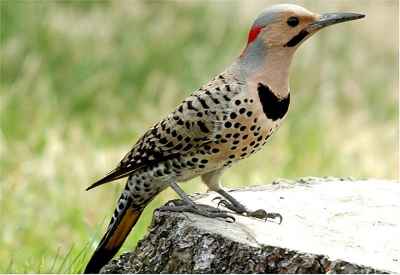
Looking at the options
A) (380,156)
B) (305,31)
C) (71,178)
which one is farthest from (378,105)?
(305,31)

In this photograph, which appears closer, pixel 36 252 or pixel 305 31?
pixel 305 31

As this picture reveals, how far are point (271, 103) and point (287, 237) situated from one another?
55cm

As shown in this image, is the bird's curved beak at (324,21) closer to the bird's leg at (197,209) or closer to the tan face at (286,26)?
the tan face at (286,26)

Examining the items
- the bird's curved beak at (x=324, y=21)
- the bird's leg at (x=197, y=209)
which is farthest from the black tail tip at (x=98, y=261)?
the bird's curved beak at (x=324, y=21)

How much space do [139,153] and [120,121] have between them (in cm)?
352

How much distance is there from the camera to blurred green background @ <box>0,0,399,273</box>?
6.18 metres

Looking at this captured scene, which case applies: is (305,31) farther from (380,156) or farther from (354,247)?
(380,156)

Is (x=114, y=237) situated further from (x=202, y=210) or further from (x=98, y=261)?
(x=202, y=210)

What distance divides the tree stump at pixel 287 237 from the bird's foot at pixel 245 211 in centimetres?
4

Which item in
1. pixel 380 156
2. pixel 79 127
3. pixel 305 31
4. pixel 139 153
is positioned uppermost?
pixel 305 31

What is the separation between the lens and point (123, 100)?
791cm

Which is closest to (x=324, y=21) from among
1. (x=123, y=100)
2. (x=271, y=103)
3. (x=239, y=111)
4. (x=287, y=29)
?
(x=287, y=29)

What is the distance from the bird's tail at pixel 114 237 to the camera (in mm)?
4422

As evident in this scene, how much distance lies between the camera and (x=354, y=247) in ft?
12.5
